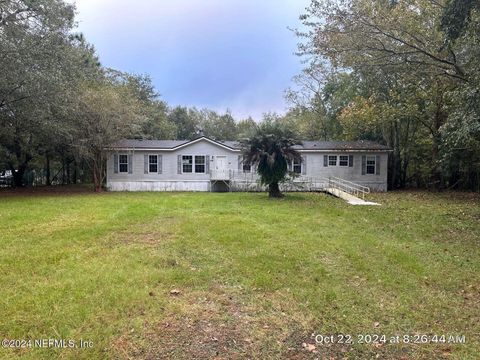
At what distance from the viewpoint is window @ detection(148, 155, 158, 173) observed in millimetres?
22391

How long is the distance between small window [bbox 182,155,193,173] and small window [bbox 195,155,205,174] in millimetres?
326

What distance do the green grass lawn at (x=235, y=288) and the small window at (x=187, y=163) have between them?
13405mm

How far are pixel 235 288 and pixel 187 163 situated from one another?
717 inches

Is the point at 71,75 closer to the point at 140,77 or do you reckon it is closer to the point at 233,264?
the point at 233,264

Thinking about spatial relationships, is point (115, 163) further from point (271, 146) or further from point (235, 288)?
point (235, 288)

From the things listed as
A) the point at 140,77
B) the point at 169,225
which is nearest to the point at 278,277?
the point at 169,225

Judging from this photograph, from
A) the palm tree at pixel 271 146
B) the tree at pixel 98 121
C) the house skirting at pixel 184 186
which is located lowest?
the house skirting at pixel 184 186

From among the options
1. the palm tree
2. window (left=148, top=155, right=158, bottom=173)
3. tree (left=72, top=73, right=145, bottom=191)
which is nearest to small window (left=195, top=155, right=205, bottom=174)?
window (left=148, top=155, right=158, bottom=173)

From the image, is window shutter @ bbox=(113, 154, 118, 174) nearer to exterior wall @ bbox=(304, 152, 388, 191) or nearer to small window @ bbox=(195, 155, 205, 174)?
small window @ bbox=(195, 155, 205, 174)

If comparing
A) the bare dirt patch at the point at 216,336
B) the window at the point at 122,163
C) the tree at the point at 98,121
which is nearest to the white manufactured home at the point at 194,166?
the window at the point at 122,163

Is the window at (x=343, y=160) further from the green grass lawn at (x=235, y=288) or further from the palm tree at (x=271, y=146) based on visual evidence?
the green grass lawn at (x=235, y=288)

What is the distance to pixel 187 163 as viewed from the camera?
2241cm

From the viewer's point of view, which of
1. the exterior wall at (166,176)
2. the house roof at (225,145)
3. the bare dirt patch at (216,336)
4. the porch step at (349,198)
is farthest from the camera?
the exterior wall at (166,176)

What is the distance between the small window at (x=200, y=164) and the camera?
73.5 ft
